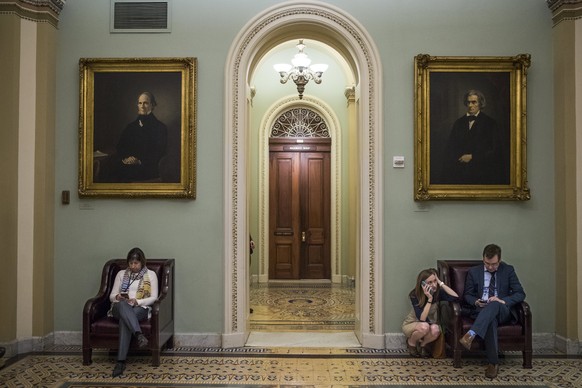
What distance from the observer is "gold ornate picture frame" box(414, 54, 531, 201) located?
605cm

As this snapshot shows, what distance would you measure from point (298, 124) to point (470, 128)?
5824 millimetres

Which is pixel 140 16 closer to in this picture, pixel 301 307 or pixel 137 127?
pixel 137 127

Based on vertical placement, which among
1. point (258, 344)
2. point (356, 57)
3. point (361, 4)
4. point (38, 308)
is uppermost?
point (361, 4)

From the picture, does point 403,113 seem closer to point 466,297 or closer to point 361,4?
point 361,4

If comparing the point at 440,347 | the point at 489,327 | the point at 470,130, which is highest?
the point at 470,130

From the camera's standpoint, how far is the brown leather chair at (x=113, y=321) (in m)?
5.33

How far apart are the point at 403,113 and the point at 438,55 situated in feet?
2.60

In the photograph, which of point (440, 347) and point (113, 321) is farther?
point (440, 347)

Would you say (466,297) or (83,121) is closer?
(466,297)

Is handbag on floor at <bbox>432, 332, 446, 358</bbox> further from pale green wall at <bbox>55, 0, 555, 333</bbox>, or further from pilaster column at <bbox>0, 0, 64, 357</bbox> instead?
pilaster column at <bbox>0, 0, 64, 357</bbox>

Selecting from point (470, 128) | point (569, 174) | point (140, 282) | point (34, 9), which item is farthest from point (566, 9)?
point (34, 9)

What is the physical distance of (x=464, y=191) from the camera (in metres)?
6.06

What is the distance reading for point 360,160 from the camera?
6.20 metres

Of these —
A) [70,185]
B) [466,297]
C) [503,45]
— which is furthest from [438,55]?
[70,185]
